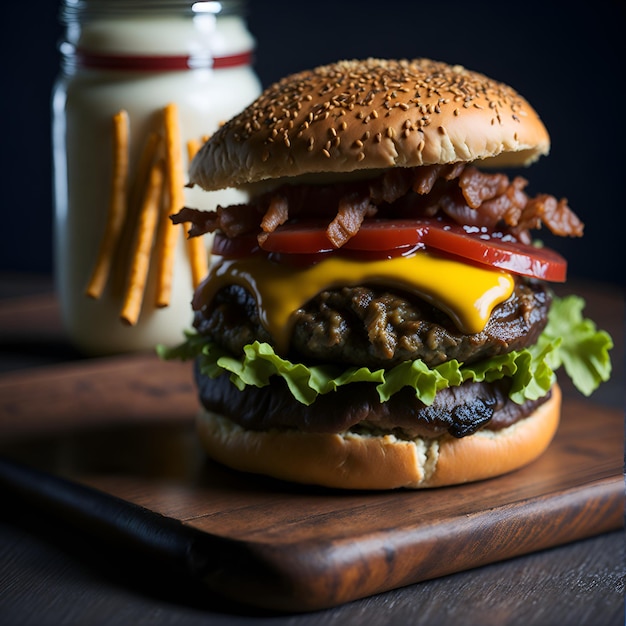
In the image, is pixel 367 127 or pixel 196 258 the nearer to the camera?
pixel 367 127

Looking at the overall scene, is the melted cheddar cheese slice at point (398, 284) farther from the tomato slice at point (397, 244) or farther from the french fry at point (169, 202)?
the french fry at point (169, 202)

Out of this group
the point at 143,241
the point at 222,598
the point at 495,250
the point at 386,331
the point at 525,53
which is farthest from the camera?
the point at 525,53

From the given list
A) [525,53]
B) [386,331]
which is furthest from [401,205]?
[525,53]

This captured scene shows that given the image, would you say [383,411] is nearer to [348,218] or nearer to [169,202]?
[348,218]

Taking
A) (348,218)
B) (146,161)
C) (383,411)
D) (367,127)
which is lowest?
(383,411)

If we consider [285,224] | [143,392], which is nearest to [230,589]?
[285,224]

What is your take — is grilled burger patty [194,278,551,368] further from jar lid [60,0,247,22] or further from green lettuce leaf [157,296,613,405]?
jar lid [60,0,247,22]

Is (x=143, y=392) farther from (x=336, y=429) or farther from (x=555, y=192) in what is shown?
(x=555, y=192)
